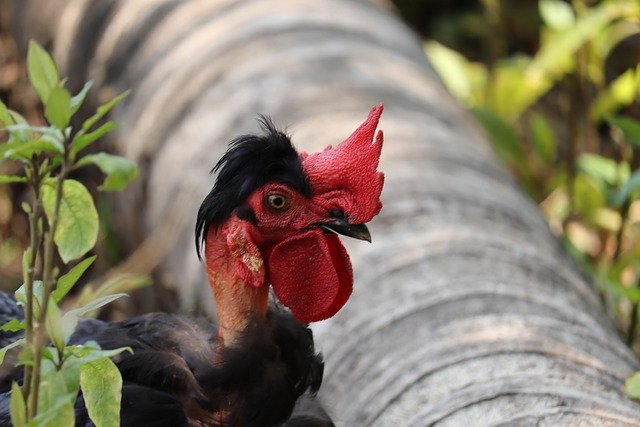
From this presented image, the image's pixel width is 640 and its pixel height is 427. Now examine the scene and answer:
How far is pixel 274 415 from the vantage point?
6.75ft

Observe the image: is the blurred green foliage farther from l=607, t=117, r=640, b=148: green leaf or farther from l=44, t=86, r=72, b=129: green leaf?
l=44, t=86, r=72, b=129: green leaf

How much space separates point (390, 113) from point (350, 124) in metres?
0.16

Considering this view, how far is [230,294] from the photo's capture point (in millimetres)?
2066

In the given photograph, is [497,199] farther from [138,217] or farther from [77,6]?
[77,6]

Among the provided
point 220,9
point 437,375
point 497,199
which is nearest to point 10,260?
point 220,9

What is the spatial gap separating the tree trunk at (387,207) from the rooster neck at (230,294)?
1.50 feet

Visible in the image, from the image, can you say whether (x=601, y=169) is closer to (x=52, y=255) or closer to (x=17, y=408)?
(x=52, y=255)

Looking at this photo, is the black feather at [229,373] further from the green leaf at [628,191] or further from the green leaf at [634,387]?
the green leaf at [628,191]

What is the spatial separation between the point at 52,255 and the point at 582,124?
4002mm

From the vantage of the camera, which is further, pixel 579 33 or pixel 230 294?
pixel 579 33

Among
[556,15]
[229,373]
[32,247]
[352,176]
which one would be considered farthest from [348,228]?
[556,15]

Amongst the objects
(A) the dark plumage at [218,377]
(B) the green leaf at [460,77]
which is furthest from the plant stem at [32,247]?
(B) the green leaf at [460,77]

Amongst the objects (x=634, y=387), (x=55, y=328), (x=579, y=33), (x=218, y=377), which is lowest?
(x=218, y=377)

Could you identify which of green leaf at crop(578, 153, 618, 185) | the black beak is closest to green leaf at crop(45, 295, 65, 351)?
the black beak
